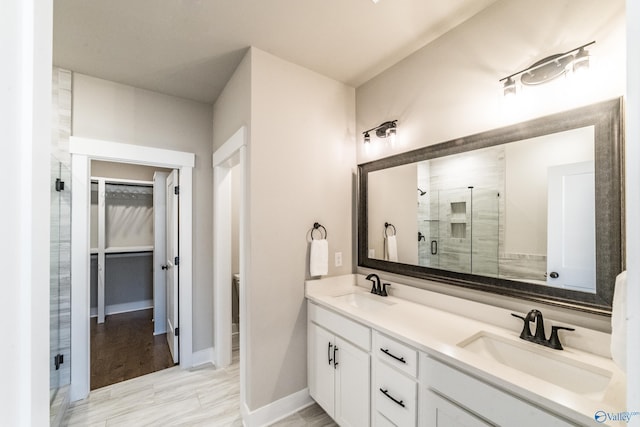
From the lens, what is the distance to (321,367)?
192 cm

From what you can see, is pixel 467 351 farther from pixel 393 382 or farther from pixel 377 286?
pixel 377 286

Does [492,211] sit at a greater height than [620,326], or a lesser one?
greater

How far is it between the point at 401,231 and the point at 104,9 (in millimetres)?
2393

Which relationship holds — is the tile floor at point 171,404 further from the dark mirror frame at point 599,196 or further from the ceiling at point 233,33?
the ceiling at point 233,33

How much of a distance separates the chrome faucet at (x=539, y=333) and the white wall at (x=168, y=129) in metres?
2.63

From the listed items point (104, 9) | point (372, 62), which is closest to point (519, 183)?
point (372, 62)

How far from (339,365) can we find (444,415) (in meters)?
0.74

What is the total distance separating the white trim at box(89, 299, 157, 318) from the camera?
4024 millimetres

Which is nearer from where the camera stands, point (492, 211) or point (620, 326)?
point (620, 326)

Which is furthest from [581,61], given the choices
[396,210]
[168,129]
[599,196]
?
[168,129]

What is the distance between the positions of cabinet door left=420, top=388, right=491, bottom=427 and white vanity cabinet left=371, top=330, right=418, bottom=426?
0.21 ft

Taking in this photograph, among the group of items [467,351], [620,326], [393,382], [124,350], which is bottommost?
[124,350]

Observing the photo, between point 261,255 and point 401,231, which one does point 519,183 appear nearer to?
point 401,231

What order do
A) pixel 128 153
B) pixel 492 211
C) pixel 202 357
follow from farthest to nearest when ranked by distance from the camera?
1. pixel 202 357
2. pixel 128 153
3. pixel 492 211
